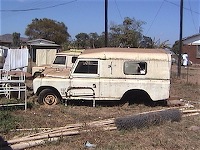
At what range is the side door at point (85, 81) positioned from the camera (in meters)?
11.2

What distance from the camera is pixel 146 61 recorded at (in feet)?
37.2

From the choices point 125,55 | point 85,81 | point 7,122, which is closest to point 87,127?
point 7,122

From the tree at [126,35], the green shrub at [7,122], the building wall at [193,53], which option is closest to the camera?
the green shrub at [7,122]

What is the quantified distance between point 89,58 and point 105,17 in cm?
1045

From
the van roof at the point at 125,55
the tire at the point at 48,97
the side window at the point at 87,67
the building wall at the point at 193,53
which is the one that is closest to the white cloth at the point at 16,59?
the tire at the point at 48,97

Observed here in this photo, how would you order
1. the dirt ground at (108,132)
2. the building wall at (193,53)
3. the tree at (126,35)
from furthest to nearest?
the building wall at (193,53) → the tree at (126,35) → the dirt ground at (108,132)

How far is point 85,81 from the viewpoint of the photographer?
1124 cm

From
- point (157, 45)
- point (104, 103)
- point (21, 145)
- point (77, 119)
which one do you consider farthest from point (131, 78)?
point (157, 45)

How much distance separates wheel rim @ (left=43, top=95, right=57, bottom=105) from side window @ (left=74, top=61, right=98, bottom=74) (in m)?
1.10

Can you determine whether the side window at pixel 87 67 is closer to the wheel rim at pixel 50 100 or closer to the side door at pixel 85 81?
the side door at pixel 85 81

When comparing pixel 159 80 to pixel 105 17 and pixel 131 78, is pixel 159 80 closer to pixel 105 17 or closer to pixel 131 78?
pixel 131 78

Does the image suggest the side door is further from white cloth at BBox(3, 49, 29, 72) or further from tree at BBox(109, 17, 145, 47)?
tree at BBox(109, 17, 145, 47)

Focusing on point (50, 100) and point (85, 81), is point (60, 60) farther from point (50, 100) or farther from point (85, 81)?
point (85, 81)

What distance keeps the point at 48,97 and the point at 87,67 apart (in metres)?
1.55
